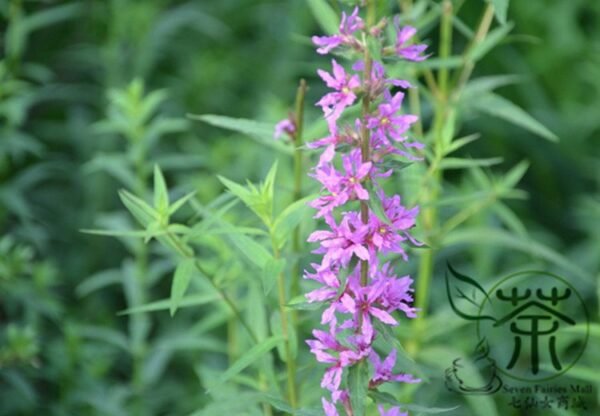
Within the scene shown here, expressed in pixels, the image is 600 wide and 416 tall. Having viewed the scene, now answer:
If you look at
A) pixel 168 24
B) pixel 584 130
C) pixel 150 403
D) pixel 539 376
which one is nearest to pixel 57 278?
pixel 150 403

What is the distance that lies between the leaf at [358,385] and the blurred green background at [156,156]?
1017 millimetres

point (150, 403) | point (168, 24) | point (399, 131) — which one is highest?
point (168, 24)

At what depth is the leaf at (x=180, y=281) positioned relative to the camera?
6.79 ft

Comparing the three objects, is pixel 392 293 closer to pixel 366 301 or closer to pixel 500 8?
pixel 366 301

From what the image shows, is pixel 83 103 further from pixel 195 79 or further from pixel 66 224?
pixel 66 224

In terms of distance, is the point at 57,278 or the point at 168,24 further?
the point at 168,24

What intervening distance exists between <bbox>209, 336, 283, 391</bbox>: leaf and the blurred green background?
90 cm

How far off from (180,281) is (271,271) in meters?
0.21

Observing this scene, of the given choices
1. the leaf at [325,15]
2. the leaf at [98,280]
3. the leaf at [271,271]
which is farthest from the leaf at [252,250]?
the leaf at [98,280]

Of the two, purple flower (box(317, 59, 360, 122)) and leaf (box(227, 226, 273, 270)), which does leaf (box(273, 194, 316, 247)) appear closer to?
leaf (box(227, 226, 273, 270))

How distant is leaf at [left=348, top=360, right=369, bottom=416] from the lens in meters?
1.87

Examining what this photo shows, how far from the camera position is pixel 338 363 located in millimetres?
1946

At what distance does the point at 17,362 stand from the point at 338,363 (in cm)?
160

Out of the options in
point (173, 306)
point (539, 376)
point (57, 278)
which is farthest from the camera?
point (57, 278)
